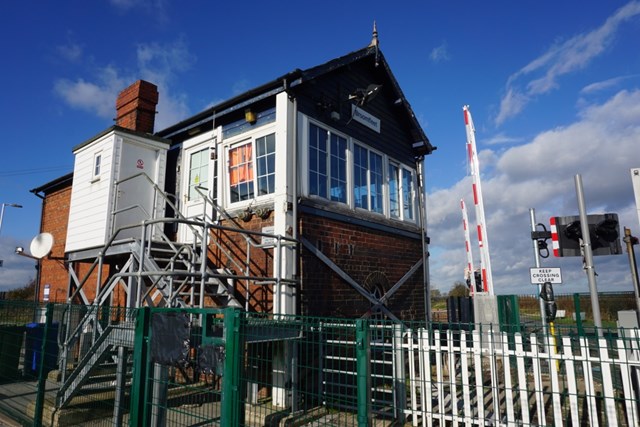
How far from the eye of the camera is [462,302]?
1256 cm

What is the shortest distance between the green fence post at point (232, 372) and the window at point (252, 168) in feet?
15.1

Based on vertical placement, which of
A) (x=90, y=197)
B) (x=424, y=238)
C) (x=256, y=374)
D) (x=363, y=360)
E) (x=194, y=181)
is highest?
(x=194, y=181)

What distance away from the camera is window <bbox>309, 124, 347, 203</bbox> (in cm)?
882

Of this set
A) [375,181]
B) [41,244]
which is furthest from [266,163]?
[41,244]

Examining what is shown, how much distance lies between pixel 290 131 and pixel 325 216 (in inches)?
69.7

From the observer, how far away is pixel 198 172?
989 centimetres

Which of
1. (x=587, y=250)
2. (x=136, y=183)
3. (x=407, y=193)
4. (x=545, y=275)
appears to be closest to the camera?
(x=587, y=250)

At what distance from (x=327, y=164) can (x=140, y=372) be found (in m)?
5.71

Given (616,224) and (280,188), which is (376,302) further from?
(616,224)

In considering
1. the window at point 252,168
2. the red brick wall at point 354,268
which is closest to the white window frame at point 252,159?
the window at point 252,168

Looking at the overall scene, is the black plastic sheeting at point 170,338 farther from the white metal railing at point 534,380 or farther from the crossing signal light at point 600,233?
the crossing signal light at point 600,233

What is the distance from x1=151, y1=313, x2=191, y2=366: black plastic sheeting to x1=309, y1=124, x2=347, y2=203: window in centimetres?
461

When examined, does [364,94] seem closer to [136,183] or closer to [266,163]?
[266,163]

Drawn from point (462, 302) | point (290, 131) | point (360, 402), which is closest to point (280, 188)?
point (290, 131)
